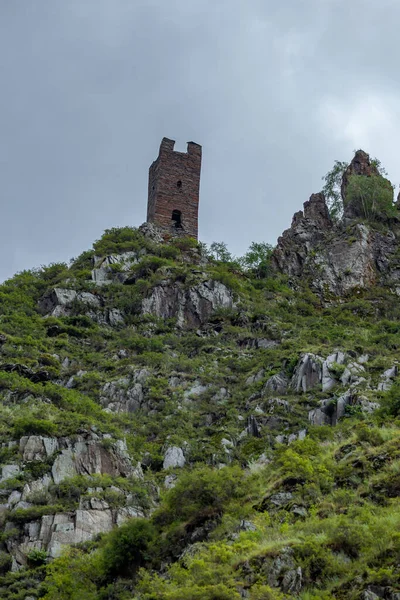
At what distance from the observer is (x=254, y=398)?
102ft

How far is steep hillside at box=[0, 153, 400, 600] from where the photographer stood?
1464 centimetres

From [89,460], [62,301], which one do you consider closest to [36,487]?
[89,460]

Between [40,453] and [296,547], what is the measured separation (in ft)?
43.5

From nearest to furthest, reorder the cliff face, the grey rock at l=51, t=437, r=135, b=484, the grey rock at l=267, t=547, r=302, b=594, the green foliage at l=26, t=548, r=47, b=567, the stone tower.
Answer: the grey rock at l=267, t=547, r=302, b=594, the green foliage at l=26, t=548, r=47, b=567, the grey rock at l=51, t=437, r=135, b=484, the cliff face, the stone tower

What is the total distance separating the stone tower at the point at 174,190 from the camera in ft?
176

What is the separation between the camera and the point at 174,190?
54812 millimetres

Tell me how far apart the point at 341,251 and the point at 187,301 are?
43.7 ft

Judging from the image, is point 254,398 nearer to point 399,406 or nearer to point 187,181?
point 399,406

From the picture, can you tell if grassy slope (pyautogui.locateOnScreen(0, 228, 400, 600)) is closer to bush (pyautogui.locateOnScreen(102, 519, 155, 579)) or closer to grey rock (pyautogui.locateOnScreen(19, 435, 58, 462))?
bush (pyautogui.locateOnScreen(102, 519, 155, 579))

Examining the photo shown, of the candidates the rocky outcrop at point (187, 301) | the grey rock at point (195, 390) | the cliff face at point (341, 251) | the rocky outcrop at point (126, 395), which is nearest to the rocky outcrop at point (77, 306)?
the rocky outcrop at point (187, 301)

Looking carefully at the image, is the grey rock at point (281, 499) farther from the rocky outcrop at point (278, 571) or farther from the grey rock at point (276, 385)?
the grey rock at point (276, 385)

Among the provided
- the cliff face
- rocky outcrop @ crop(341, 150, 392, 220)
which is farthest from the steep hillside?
rocky outcrop @ crop(341, 150, 392, 220)

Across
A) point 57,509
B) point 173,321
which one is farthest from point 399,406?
point 173,321

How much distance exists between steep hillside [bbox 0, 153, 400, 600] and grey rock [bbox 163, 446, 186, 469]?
5cm
